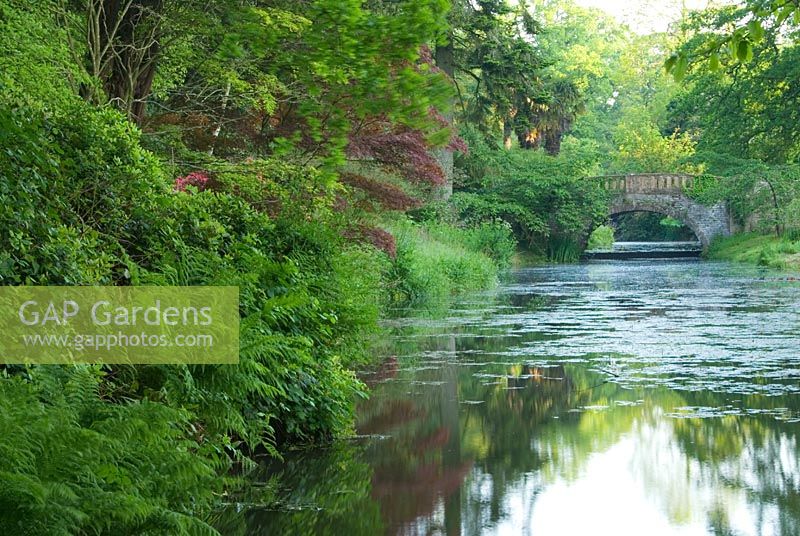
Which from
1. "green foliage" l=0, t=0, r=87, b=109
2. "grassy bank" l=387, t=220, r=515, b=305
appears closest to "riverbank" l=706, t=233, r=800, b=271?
"grassy bank" l=387, t=220, r=515, b=305

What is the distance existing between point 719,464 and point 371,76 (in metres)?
4.21

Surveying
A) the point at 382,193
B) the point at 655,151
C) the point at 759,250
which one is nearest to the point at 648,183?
the point at 759,250

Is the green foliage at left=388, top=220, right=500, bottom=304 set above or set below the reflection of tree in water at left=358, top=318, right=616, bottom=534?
above

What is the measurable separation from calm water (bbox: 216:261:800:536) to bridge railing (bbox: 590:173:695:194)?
30.4 metres

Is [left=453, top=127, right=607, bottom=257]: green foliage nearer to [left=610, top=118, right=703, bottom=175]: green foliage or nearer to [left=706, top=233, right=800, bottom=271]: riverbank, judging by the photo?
[left=706, top=233, right=800, bottom=271]: riverbank

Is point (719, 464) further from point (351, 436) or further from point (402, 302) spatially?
point (402, 302)

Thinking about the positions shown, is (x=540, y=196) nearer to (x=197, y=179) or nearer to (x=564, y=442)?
(x=197, y=179)

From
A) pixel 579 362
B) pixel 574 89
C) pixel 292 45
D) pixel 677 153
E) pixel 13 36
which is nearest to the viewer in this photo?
pixel 13 36

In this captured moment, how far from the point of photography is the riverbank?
3247cm

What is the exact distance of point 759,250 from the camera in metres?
37.4

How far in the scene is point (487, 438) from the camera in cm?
784

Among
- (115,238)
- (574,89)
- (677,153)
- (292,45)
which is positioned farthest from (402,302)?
(677,153)

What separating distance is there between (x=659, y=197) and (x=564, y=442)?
128ft

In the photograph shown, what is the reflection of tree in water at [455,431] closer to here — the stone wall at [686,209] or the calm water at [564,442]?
the calm water at [564,442]
